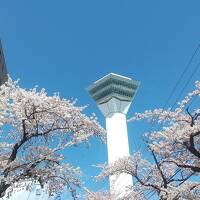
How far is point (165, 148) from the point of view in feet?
72.1

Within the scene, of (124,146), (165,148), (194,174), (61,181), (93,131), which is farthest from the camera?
(124,146)

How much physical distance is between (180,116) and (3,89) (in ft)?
28.6

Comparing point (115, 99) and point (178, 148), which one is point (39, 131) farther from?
point (115, 99)

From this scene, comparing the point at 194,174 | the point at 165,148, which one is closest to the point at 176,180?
the point at 194,174

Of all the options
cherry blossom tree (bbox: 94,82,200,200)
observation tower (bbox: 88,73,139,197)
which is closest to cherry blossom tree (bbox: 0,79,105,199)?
cherry blossom tree (bbox: 94,82,200,200)

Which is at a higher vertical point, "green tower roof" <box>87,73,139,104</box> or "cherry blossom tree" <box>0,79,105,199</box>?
"green tower roof" <box>87,73,139,104</box>

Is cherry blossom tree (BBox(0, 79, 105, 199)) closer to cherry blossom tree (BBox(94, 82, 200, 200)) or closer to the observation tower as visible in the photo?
cherry blossom tree (BBox(94, 82, 200, 200))

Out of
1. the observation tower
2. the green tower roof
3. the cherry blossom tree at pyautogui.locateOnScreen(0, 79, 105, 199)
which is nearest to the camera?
the cherry blossom tree at pyautogui.locateOnScreen(0, 79, 105, 199)

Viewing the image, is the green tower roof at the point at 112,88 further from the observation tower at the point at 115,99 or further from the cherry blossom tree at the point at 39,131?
the cherry blossom tree at the point at 39,131

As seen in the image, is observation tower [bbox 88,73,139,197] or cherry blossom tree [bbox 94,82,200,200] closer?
cherry blossom tree [bbox 94,82,200,200]

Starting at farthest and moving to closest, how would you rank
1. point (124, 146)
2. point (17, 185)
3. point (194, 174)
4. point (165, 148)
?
point (124, 146) → point (194, 174) → point (165, 148) → point (17, 185)

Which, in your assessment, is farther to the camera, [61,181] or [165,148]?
[165,148]

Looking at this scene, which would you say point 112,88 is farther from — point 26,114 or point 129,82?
point 26,114

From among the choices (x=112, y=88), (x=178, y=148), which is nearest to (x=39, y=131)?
(x=178, y=148)
